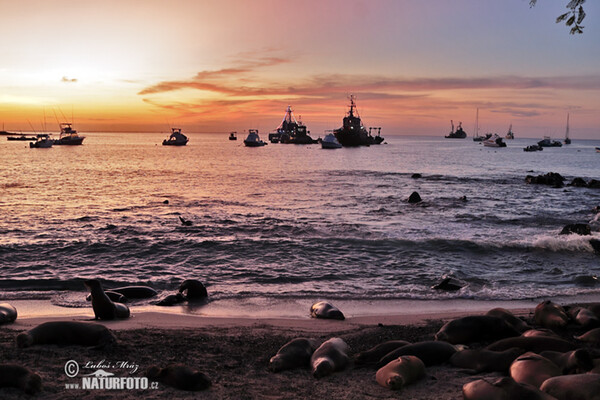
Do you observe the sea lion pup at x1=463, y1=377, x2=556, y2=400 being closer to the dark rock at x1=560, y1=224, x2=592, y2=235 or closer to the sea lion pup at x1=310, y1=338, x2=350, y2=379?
the sea lion pup at x1=310, y1=338, x2=350, y2=379

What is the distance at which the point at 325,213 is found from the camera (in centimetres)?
2212

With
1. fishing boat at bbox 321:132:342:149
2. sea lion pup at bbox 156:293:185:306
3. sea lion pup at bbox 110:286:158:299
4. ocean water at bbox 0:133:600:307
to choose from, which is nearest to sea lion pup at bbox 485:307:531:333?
ocean water at bbox 0:133:600:307

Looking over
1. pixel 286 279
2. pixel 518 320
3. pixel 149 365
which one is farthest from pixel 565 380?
pixel 286 279

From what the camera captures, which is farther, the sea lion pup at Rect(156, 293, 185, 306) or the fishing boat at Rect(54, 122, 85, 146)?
the fishing boat at Rect(54, 122, 85, 146)

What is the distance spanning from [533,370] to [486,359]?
746mm

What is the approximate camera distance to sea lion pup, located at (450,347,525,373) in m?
5.16

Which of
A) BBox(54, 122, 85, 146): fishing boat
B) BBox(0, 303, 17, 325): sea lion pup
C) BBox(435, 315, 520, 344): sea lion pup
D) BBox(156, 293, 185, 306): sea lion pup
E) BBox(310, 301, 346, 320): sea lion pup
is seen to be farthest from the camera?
BBox(54, 122, 85, 146): fishing boat

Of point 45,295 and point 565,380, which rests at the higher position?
point 565,380

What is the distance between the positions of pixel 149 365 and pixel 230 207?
18501 millimetres

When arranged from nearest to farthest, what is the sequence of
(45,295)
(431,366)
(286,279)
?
(431,366), (45,295), (286,279)

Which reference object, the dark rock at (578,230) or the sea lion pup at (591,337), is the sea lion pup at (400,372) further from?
the dark rock at (578,230)

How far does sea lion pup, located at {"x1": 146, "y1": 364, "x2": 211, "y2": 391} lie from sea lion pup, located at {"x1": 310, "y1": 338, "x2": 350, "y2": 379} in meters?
1.35

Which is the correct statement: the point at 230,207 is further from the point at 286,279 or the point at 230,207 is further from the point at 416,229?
the point at 286,279

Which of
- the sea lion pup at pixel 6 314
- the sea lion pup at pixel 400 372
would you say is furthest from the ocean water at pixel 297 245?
the sea lion pup at pixel 400 372
